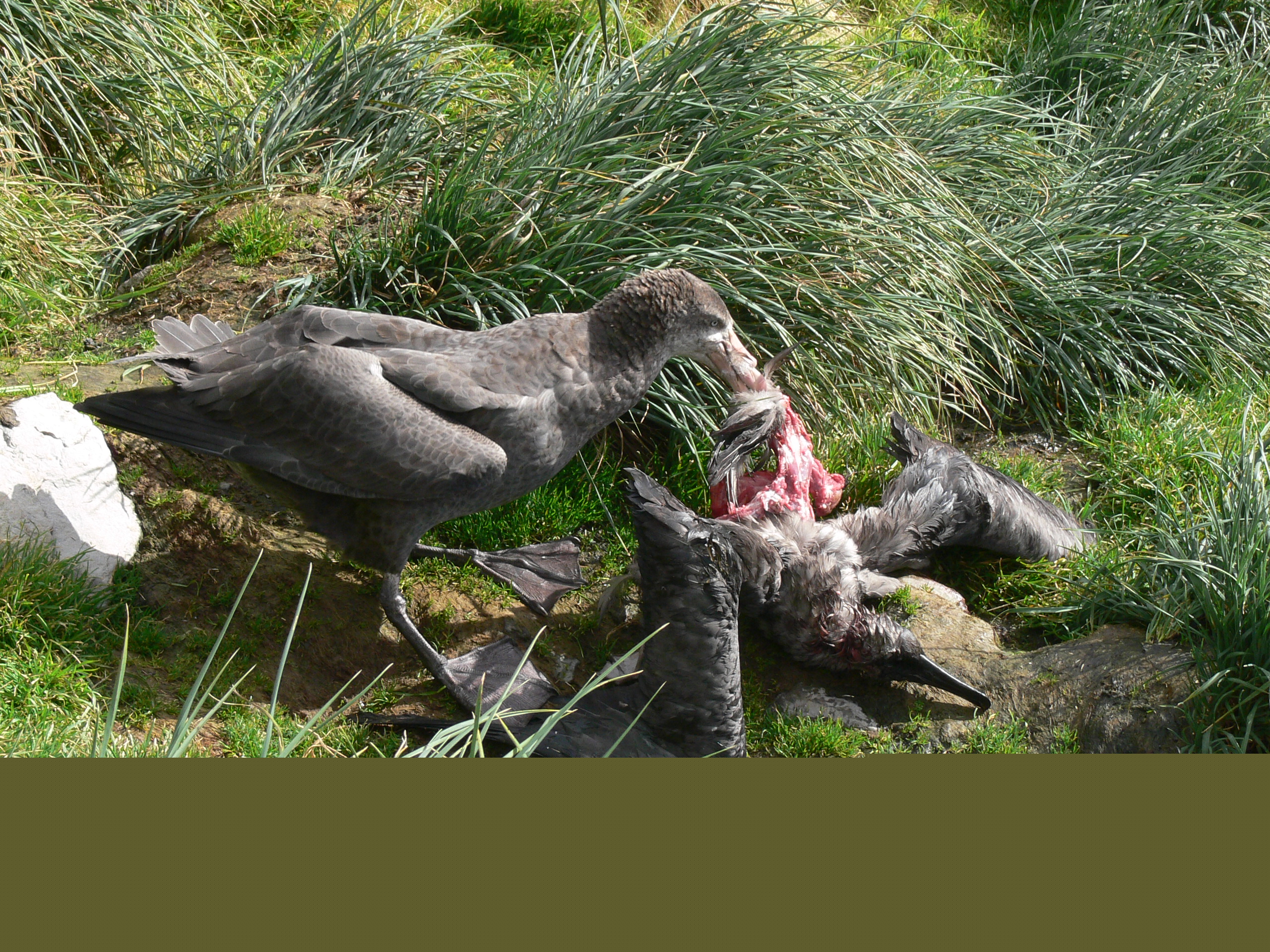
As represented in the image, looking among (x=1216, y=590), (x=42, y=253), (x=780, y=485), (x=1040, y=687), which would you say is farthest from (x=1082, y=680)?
(x=42, y=253)

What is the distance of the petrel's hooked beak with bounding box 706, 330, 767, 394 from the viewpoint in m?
3.85

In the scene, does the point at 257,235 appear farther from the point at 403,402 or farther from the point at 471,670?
the point at 471,670

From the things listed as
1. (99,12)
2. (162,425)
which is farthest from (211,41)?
(162,425)

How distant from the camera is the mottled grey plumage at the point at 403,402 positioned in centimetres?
334

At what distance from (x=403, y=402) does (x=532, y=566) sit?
3.41 feet

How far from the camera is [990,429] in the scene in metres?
5.51

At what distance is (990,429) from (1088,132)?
8.21ft

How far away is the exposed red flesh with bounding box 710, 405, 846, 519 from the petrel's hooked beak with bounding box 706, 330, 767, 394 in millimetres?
167

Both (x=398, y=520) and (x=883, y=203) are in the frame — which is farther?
(x=883, y=203)

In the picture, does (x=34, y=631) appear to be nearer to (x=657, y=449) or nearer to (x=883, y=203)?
(x=657, y=449)

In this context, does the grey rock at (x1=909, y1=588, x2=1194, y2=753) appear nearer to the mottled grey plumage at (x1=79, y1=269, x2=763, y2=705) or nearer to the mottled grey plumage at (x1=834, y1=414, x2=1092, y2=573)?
the mottled grey plumage at (x1=834, y1=414, x2=1092, y2=573)

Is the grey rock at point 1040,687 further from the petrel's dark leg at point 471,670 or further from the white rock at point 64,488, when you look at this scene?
the white rock at point 64,488

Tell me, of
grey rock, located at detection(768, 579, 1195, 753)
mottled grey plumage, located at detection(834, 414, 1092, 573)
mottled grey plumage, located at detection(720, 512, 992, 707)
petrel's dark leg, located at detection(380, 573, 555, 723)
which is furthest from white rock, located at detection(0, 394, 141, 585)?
mottled grey plumage, located at detection(834, 414, 1092, 573)

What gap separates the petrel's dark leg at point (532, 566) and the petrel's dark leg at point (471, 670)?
0.27m
